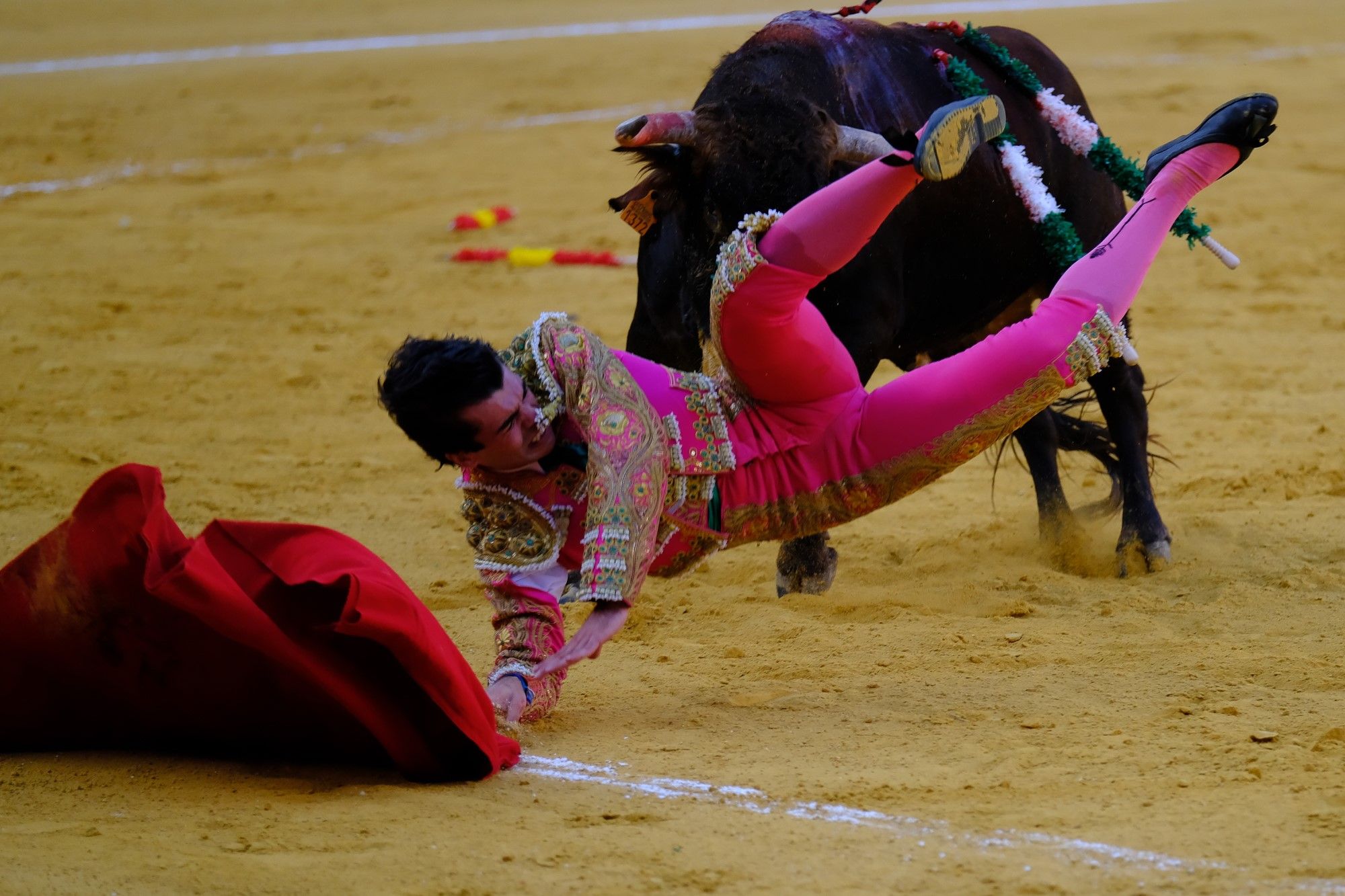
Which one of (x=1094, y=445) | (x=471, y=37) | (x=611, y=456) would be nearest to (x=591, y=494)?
(x=611, y=456)

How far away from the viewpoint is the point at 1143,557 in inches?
179

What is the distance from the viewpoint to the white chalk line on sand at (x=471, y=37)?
12.7m

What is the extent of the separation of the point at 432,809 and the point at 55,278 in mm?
5971

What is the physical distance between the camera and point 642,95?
11.6 metres

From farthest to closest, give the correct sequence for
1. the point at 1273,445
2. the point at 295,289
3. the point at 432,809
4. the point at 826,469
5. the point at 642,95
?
the point at 642,95
the point at 295,289
the point at 1273,445
the point at 826,469
the point at 432,809

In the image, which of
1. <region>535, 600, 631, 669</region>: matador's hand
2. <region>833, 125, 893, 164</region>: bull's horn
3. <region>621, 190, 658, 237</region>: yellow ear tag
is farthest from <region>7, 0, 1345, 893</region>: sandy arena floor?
<region>833, 125, 893, 164</region>: bull's horn

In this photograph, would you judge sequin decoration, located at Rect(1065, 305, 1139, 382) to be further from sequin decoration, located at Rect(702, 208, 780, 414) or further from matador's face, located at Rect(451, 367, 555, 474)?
matador's face, located at Rect(451, 367, 555, 474)

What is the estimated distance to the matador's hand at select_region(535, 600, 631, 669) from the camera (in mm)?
2771

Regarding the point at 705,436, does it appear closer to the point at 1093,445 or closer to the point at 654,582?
the point at 654,582

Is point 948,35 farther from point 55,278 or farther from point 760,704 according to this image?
point 55,278

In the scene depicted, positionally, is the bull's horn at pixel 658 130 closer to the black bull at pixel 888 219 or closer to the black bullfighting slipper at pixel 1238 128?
the black bull at pixel 888 219

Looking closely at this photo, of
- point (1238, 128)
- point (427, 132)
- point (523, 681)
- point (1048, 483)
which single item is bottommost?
point (523, 681)

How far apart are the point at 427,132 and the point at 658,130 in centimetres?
759

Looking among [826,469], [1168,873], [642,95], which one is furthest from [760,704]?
[642,95]
